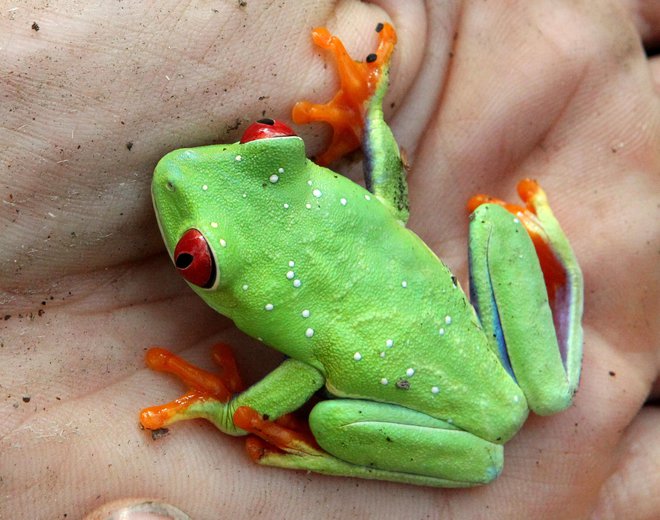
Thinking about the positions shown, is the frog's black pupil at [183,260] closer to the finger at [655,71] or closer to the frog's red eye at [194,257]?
the frog's red eye at [194,257]

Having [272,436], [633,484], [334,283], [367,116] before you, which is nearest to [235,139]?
[367,116]

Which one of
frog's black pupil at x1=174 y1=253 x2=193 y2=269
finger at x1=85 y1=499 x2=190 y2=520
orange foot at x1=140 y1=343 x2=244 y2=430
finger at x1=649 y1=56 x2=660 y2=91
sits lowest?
finger at x1=85 y1=499 x2=190 y2=520

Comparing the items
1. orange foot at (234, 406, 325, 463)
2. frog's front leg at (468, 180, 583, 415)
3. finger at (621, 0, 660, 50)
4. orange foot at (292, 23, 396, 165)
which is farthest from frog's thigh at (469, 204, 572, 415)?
finger at (621, 0, 660, 50)

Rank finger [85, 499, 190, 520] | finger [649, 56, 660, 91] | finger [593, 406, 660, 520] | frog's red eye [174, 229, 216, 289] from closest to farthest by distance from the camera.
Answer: frog's red eye [174, 229, 216, 289] < finger [85, 499, 190, 520] < finger [593, 406, 660, 520] < finger [649, 56, 660, 91]

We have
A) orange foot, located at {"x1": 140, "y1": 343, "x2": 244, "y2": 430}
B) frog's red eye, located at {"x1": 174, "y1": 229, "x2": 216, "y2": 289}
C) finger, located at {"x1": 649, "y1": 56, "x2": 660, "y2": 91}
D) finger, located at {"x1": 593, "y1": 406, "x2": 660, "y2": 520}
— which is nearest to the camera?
frog's red eye, located at {"x1": 174, "y1": 229, "x2": 216, "y2": 289}

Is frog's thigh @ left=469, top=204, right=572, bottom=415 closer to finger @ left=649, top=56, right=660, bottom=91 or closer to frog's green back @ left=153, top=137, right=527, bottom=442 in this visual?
frog's green back @ left=153, top=137, right=527, bottom=442

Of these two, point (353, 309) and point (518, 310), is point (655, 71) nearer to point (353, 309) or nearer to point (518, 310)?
point (518, 310)

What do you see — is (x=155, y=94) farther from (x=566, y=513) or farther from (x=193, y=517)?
(x=566, y=513)
